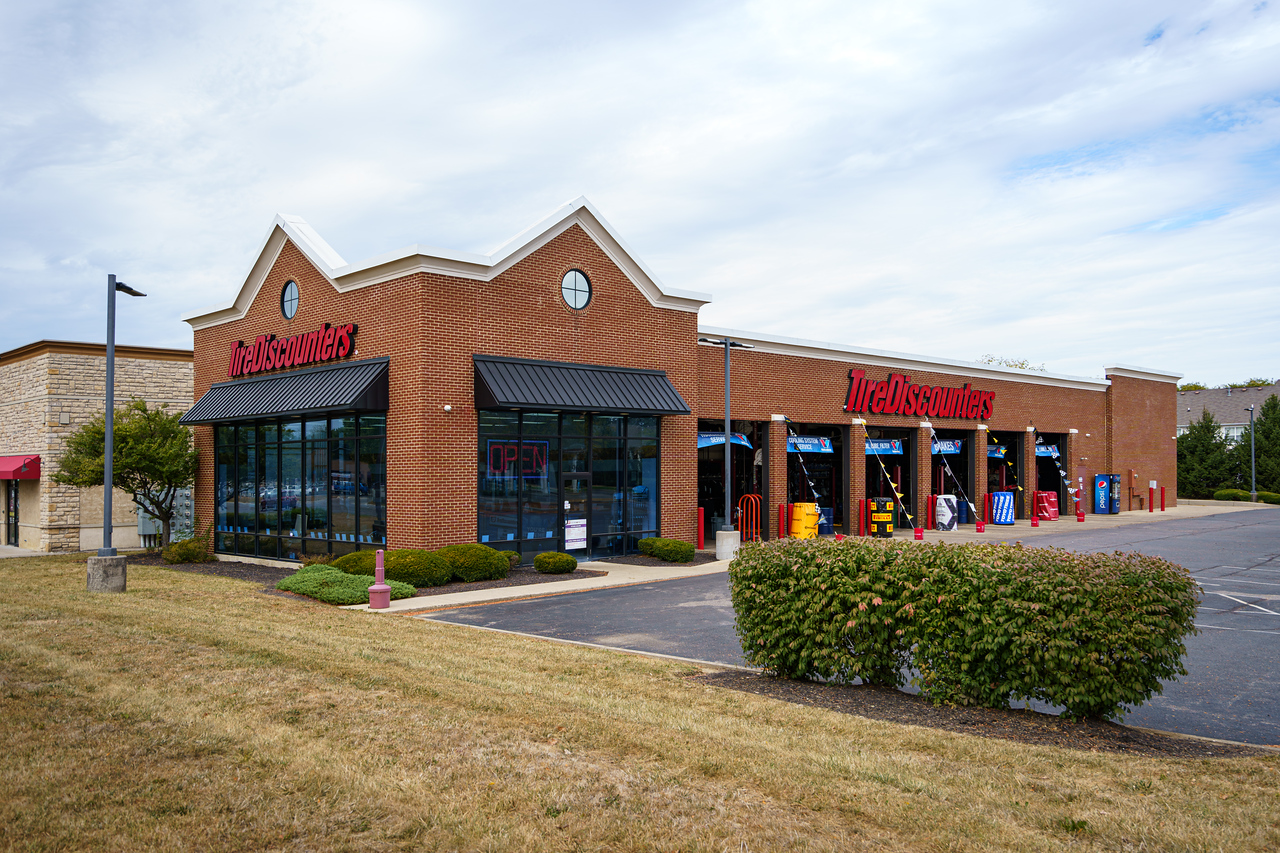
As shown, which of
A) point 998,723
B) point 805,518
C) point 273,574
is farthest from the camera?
point 805,518

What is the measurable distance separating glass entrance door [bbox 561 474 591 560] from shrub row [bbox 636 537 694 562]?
1.61 m

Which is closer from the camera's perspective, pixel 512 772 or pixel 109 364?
pixel 512 772

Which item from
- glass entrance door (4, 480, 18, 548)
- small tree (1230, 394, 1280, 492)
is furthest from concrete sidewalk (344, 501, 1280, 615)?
small tree (1230, 394, 1280, 492)

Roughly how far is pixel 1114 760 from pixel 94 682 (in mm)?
8382

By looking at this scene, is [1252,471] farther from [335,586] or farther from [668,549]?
[335,586]

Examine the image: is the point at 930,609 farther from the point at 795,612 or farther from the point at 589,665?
the point at 589,665

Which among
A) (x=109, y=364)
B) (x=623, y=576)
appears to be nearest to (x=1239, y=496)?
(x=623, y=576)

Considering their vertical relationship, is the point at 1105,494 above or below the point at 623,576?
above

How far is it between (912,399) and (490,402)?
19.8m

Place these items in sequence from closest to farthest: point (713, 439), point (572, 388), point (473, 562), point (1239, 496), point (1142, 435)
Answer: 1. point (473, 562)
2. point (572, 388)
3. point (713, 439)
4. point (1142, 435)
5. point (1239, 496)

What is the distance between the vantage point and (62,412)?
2856cm

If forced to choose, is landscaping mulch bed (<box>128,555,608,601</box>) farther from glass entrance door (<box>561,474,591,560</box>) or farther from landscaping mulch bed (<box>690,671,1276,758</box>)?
landscaping mulch bed (<box>690,671,1276,758</box>)

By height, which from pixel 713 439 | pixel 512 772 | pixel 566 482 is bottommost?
pixel 512 772

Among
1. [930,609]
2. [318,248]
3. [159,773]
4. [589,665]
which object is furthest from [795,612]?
[318,248]
